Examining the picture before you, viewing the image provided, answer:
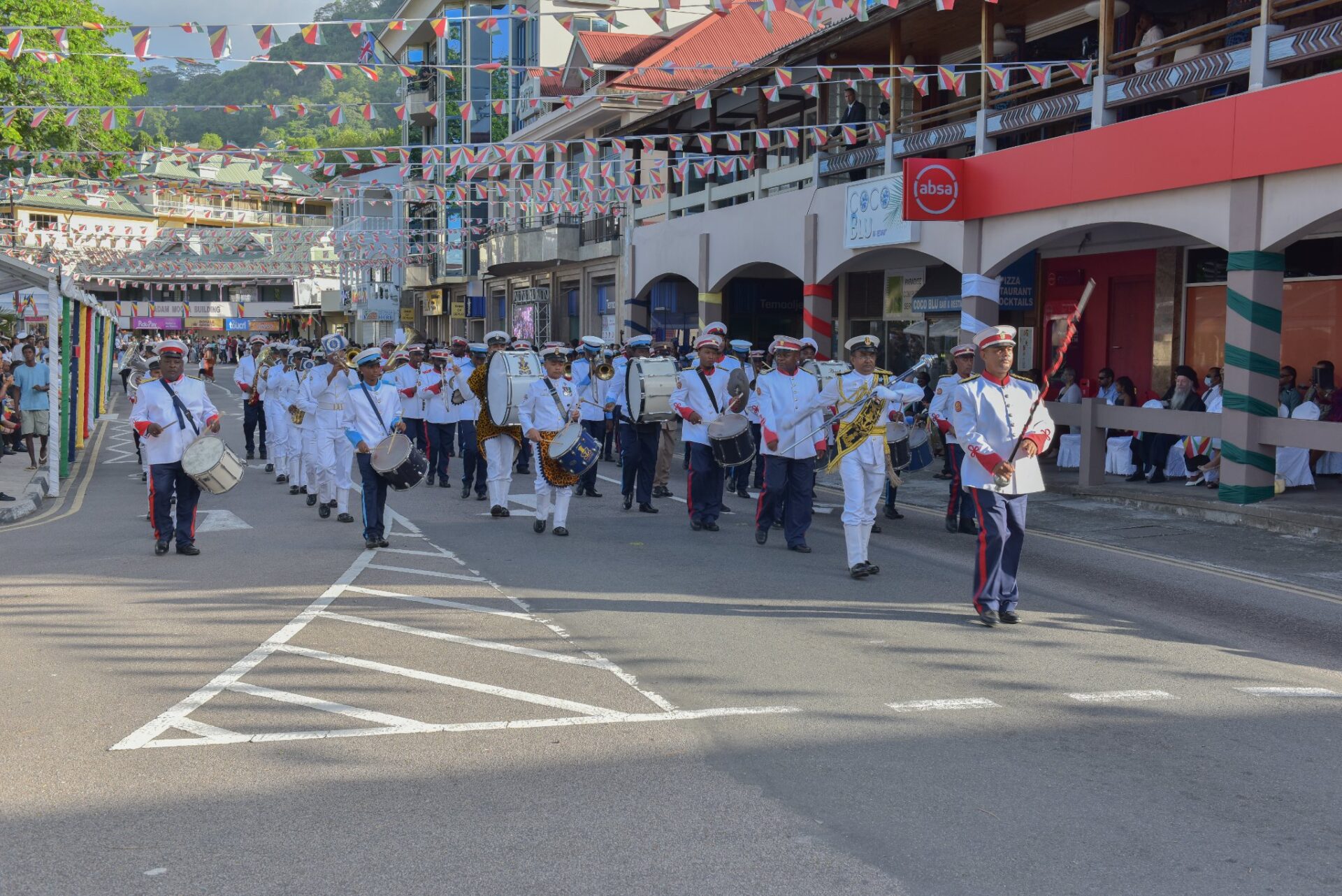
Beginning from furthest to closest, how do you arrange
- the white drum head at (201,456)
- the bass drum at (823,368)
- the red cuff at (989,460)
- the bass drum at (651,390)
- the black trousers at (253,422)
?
the black trousers at (253,422), the bass drum at (823,368), the bass drum at (651,390), the white drum head at (201,456), the red cuff at (989,460)

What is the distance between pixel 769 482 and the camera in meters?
11.9

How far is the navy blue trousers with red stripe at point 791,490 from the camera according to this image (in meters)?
11.7

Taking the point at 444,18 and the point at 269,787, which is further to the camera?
the point at 444,18

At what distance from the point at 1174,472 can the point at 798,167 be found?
948 cm

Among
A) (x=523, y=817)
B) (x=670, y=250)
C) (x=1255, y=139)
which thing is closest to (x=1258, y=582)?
(x=1255, y=139)

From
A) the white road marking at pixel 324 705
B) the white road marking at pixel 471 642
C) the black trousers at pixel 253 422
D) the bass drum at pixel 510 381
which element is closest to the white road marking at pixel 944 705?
the white road marking at pixel 471 642

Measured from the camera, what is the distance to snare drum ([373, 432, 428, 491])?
38.1ft

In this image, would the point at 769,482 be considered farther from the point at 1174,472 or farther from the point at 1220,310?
the point at 1220,310

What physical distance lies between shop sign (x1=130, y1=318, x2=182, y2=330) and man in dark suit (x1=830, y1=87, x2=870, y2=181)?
233 ft

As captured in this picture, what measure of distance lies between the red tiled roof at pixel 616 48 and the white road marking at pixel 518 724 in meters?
29.8

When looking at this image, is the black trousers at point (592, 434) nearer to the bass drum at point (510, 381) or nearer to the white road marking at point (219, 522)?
the bass drum at point (510, 381)

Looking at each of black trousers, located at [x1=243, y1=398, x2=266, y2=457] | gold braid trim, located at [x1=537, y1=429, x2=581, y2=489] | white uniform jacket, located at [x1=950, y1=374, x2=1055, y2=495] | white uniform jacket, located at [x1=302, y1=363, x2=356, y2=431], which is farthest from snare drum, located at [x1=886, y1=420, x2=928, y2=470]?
black trousers, located at [x1=243, y1=398, x2=266, y2=457]

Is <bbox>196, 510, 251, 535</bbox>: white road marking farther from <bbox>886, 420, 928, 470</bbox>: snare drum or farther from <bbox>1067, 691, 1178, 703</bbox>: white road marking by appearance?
<bbox>1067, 691, 1178, 703</bbox>: white road marking

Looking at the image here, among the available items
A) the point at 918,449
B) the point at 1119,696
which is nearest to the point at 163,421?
the point at 918,449
